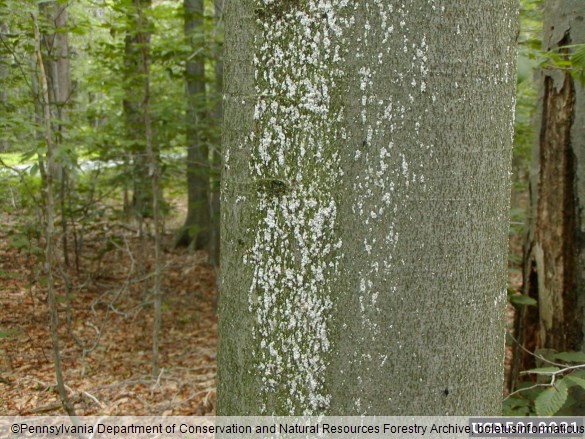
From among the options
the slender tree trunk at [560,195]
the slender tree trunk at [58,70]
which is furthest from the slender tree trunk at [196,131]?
the slender tree trunk at [560,195]

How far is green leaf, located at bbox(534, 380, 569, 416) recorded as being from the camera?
1843 millimetres

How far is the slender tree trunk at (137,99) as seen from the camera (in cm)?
447

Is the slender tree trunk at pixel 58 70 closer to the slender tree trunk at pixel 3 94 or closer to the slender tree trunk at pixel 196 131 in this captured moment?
the slender tree trunk at pixel 3 94

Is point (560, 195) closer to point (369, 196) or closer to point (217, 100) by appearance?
point (369, 196)

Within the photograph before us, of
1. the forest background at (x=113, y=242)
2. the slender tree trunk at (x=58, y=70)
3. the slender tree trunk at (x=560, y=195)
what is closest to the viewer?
the slender tree trunk at (x=560, y=195)

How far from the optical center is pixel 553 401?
1.88 meters

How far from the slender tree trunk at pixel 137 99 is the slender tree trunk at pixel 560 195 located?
9.38 feet

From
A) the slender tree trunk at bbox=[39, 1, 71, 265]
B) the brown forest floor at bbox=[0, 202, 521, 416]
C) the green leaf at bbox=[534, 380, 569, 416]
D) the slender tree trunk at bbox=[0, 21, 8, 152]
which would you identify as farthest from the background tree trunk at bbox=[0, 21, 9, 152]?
the green leaf at bbox=[534, 380, 569, 416]

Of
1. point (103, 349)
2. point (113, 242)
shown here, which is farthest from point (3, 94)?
point (103, 349)

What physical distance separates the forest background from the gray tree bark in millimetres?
938

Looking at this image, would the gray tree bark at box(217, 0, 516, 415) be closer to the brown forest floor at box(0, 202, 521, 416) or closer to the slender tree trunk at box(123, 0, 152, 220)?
the brown forest floor at box(0, 202, 521, 416)

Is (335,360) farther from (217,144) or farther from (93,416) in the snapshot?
(217,144)

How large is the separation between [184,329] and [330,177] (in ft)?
17.9

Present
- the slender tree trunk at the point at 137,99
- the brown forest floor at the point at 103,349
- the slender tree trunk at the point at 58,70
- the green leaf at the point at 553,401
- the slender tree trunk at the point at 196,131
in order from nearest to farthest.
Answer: the green leaf at the point at 553,401 → the brown forest floor at the point at 103,349 → the slender tree trunk at the point at 58,70 → the slender tree trunk at the point at 137,99 → the slender tree trunk at the point at 196,131
